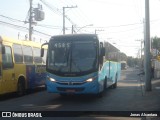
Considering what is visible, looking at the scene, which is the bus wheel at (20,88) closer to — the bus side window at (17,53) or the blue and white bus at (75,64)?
the bus side window at (17,53)

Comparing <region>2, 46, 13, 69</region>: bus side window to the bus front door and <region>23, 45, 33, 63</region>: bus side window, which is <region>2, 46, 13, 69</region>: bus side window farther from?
<region>23, 45, 33, 63</region>: bus side window

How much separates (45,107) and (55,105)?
0.85m

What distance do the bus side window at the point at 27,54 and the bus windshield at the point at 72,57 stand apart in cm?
337

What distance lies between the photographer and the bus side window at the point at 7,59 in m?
17.4

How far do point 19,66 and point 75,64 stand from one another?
4048 mm

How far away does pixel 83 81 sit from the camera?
53.1 feet

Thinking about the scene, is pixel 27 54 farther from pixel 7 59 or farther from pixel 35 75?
pixel 7 59

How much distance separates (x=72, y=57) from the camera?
16641 millimetres

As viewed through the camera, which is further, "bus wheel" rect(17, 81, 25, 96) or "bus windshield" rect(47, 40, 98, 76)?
"bus wheel" rect(17, 81, 25, 96)

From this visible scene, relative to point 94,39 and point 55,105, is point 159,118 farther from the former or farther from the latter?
point 94,39

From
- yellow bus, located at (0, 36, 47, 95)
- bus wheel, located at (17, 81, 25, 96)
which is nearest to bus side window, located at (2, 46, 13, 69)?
yellow bus, located at (0, 36, 47, 95)

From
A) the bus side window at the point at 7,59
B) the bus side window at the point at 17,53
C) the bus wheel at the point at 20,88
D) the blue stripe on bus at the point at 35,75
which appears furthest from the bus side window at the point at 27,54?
the bus side window at the point at 7,59

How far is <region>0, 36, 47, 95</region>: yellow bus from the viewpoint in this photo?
57.2ft

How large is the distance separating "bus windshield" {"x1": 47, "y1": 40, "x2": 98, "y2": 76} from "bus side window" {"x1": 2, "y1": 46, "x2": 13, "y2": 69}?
2.22 m
